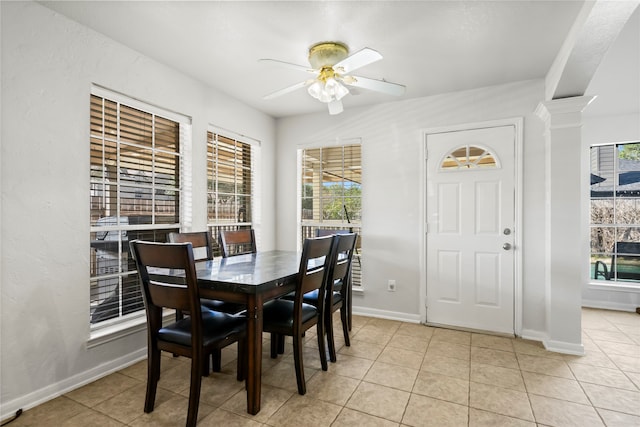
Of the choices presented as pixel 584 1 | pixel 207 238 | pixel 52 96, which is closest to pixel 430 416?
pixel 207 238

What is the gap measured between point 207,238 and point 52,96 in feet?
4.70

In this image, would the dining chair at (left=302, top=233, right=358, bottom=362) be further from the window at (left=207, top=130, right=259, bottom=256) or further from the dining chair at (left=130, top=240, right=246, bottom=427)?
the window at (left=207, top=130, right=259, bottom=256)

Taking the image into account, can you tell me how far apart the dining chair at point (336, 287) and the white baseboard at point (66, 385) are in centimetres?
144

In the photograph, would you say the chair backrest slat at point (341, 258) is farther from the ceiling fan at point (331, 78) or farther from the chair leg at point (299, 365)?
the ceiling fan at point (331, 78)

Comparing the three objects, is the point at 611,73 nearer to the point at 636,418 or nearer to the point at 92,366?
the point at 636,418

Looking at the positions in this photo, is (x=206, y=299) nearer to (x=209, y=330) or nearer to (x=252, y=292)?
(x=209, y=330)

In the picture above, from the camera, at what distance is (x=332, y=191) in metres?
4.11

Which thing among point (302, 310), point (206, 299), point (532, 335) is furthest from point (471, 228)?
point (206, 299)

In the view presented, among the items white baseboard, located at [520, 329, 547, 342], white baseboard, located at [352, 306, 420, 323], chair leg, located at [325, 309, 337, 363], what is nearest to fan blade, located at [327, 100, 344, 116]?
chair leg, located at [325, 309, 337, 363]

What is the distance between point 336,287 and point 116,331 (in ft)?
5.70

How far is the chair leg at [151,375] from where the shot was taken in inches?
74.2

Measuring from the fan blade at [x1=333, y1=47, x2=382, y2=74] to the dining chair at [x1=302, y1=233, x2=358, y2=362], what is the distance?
1.17 m

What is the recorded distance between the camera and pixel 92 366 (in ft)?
7.55

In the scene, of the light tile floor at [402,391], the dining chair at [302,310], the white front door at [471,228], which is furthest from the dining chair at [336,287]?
the white front door at [471,228]
